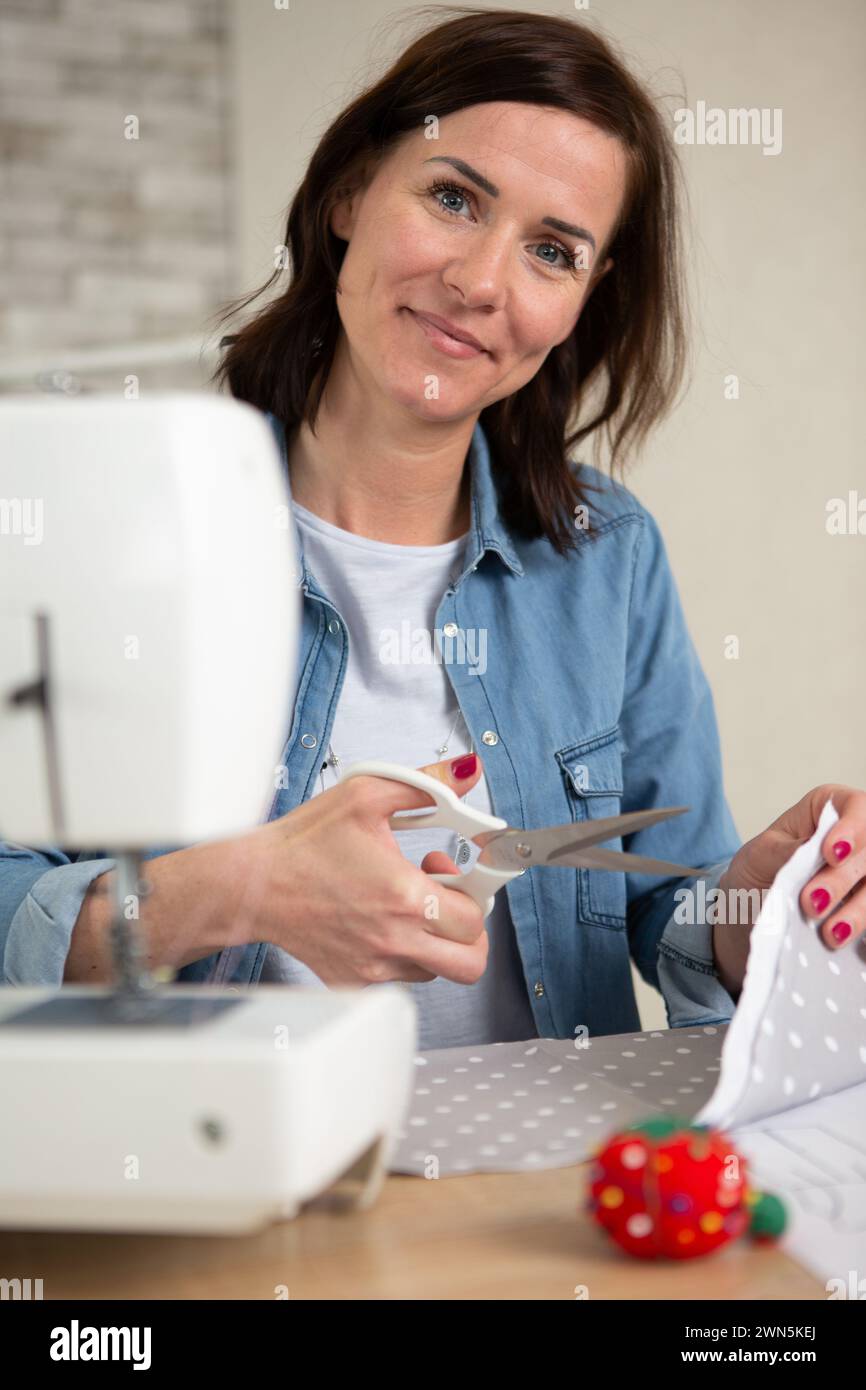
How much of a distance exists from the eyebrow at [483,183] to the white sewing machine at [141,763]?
76cm

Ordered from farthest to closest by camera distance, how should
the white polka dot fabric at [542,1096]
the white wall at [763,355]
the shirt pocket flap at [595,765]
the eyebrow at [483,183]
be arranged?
the white wall at [763,355], the shirt pocket flap at [595,765], the eyebrow at [483,183], the white polka dot fabric at [542,1096]

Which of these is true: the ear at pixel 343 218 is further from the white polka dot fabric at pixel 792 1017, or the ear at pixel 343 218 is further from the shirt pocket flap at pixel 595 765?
the white polka dot fabric at pixel 792 1017

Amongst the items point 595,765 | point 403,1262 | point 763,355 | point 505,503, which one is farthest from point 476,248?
point 763,355

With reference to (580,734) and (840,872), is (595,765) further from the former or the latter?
(840,872)

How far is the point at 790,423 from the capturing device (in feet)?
8.98

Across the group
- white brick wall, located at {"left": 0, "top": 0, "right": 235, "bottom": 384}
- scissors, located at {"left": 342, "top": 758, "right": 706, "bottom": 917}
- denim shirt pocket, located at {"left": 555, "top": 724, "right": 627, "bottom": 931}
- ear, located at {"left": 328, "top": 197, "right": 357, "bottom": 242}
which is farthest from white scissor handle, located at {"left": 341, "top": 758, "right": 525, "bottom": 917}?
white brick wall, located at {"left": 0, "top": 0, "right": 235, "bottom": 384}

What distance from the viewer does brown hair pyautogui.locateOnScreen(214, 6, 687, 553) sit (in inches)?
56.2

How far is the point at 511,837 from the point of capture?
0.97m

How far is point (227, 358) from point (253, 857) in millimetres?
899

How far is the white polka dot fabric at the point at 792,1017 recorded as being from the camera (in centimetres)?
96

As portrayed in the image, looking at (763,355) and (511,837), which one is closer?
(511,837)

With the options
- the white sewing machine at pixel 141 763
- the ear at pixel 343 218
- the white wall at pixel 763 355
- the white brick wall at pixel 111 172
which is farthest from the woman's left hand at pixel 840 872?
the white brick wall at pixel 111 172

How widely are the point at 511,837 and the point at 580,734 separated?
678 millimetres
